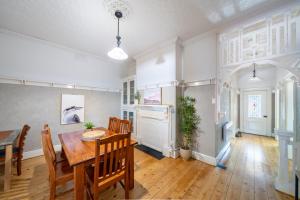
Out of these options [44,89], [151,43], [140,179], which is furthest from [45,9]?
[140,179]

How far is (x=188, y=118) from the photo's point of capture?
2855mm

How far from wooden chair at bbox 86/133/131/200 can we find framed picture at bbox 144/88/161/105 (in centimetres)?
192

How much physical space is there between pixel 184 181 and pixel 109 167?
140 centimetres

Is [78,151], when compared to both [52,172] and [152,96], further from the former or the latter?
[152,96]

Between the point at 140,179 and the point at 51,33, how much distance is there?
3634 mm

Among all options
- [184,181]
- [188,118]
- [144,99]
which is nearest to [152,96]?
[144,99]

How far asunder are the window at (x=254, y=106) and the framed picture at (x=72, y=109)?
22.3 feet

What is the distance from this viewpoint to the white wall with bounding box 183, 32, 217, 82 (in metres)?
2.67

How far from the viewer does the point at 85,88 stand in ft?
12.3

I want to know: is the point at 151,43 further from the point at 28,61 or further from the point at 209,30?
the point at 28,61

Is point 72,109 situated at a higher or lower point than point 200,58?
lower

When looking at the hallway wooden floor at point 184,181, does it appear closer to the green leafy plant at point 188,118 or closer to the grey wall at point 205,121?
the grey wall at point 205,121

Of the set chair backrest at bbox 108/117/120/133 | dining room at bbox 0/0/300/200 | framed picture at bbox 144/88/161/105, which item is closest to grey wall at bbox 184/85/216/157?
dining room at bbox 0/0/300/200

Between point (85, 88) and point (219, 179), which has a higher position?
point (85, 88)
